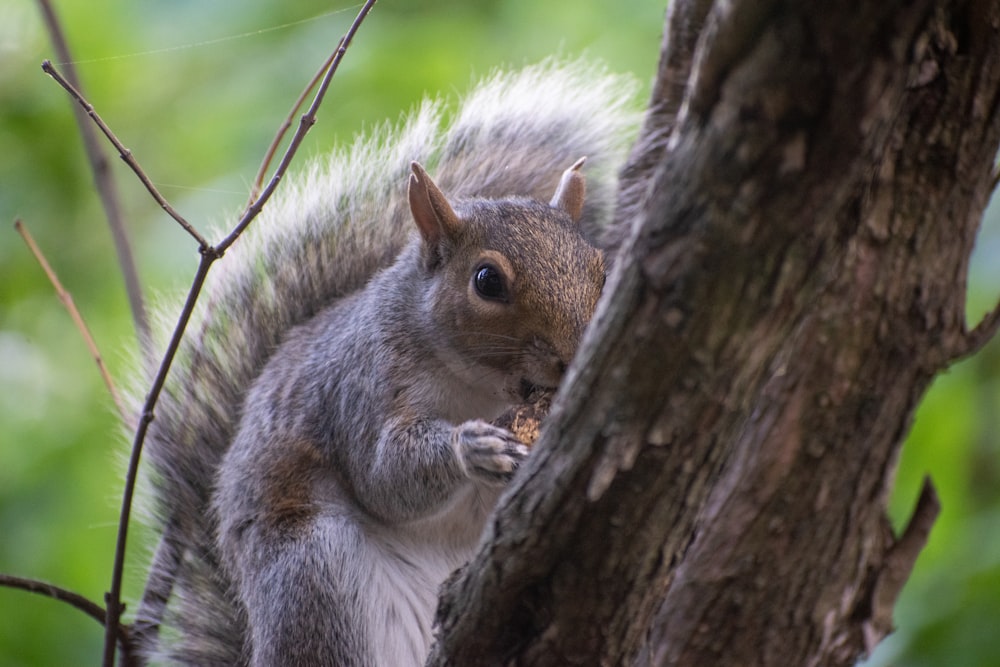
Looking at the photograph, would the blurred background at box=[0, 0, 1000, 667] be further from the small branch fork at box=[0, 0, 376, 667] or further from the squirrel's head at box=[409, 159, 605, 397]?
the squirrel's head at box=[409, 159, 605, 397]

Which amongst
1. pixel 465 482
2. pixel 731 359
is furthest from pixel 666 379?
pixel 465 482

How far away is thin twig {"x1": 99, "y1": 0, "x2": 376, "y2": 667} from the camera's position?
66.6 inches

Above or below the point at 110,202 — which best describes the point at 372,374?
below

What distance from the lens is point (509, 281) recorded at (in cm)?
199

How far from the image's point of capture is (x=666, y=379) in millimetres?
1184

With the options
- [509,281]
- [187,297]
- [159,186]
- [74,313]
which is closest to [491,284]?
[509,281]

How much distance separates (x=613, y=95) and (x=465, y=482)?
1.26 m

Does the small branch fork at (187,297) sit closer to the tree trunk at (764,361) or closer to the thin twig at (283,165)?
the thin twig at (283,165)

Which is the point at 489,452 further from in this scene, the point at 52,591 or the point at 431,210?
the point at 52,591

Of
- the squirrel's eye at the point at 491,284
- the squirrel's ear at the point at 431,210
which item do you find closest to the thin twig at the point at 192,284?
the squirrel's ear at the point at 431,210

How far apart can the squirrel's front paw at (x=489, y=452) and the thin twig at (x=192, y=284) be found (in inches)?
20.9

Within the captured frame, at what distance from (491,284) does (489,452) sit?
14.6 inches

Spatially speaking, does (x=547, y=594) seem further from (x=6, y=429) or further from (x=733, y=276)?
(x=6, y=429)

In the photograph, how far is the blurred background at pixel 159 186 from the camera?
276cm
